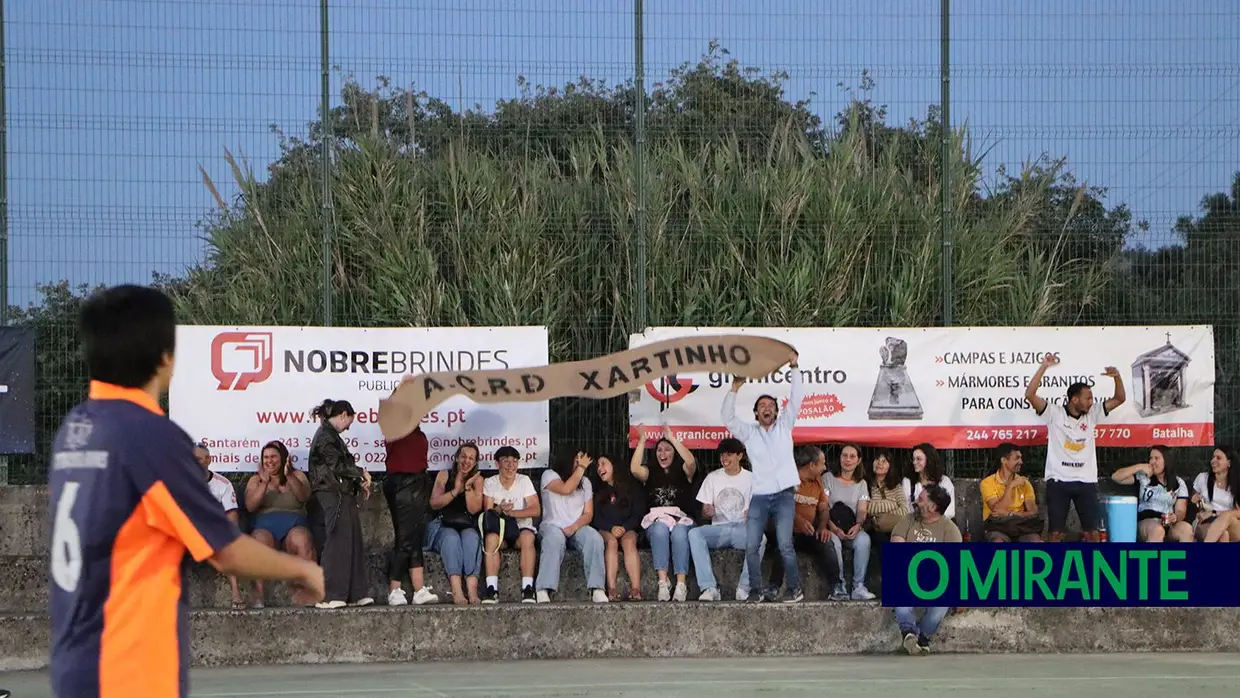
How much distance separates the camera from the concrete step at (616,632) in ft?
34.7

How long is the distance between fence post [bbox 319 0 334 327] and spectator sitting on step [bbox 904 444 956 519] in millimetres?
4703

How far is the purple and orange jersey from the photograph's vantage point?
123 inches

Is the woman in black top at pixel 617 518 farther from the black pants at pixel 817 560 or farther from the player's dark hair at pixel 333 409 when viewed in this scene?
the player's dark hair at pixel 333 409

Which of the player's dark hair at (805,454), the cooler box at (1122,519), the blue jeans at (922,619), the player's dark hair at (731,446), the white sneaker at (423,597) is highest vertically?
the player's dark hair at (731,446)

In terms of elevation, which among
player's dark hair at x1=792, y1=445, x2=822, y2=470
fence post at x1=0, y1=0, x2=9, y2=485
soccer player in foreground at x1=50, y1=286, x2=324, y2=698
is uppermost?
fence post at x1=0, y1=0, x2=9, y2=485

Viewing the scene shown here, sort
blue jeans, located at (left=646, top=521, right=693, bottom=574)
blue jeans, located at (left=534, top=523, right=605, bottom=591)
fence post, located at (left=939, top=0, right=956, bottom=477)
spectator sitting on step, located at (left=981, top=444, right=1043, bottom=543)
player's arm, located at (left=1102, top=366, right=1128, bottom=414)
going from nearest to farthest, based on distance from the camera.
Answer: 1. blue jeans, located at (left=534, top=523, right=605, bottom=591)
2. blue jeans, located at (left=646, top=521, right=693, bottom=574)
3. spectator sitting on step, located at (left=981, top=444, right=1043, bottom=543)
4. player's arm, located at (left=1102, top=366, right=1128, bottom=414)
5. fence post, located at (left=939, top=0, right=956, bottom=477)

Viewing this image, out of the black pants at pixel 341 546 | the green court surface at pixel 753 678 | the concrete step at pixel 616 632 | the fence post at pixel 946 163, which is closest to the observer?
the green court surface at pixel 753 678

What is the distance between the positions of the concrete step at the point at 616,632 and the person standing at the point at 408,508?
1.07ft

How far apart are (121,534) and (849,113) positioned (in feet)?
32.1

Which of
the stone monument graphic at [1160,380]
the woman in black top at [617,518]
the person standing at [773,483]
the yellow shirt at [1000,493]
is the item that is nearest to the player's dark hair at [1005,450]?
the yellow shirt at [1000,493]

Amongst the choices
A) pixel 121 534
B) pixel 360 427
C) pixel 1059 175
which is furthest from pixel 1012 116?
pixel 121 534

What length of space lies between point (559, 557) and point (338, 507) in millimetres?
1651

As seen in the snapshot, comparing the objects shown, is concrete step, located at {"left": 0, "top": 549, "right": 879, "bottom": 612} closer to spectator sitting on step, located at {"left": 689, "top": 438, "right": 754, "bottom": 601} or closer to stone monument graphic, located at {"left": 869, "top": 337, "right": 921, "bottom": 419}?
spectator sitting on step, located at {"left": 689, "top": 438, "right": 754, "bottom": 601}

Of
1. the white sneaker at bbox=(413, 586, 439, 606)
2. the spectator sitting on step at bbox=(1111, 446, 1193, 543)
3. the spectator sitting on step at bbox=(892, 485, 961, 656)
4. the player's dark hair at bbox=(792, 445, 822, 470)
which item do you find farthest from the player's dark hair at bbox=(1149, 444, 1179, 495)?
Answer: the white sneaker at bbox=(413, 586, 439, 606)
